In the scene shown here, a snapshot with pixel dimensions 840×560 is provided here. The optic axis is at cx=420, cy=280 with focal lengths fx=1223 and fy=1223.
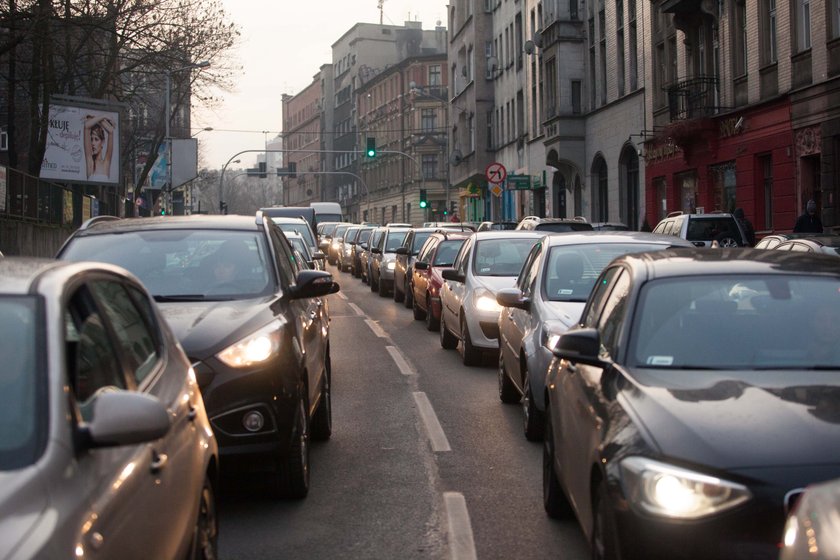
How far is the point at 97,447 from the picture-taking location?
10.8 ft

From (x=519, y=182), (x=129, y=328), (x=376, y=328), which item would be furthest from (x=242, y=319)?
(x=519, y=182)

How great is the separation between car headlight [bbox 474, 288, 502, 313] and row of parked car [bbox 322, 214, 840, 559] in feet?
16.0

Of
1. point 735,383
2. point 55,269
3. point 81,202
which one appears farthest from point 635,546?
point 81,202

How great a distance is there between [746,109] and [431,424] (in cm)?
2316

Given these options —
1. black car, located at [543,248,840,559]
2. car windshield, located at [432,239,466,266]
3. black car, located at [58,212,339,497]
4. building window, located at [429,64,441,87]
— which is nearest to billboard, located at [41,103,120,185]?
car windshield, located at [432,239,466,266]

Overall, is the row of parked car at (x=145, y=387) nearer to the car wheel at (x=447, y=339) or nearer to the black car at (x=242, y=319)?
the black car at (x=242, y=319)

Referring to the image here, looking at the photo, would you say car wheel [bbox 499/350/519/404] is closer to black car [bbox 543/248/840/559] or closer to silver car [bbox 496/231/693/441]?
silver car [bbox 496/231/693/441]

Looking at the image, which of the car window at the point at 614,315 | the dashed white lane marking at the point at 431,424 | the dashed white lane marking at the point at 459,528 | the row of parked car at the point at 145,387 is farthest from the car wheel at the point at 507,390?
the car window at the point at 614,315

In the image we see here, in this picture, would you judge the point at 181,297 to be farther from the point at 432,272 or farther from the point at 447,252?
the point at 447,252

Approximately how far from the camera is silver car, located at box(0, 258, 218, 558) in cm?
297

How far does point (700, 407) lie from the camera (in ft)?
15.3

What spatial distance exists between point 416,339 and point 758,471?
546 inches

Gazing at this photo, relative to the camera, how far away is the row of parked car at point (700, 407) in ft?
13.3

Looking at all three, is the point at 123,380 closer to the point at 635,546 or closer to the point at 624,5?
the point at 635,546
